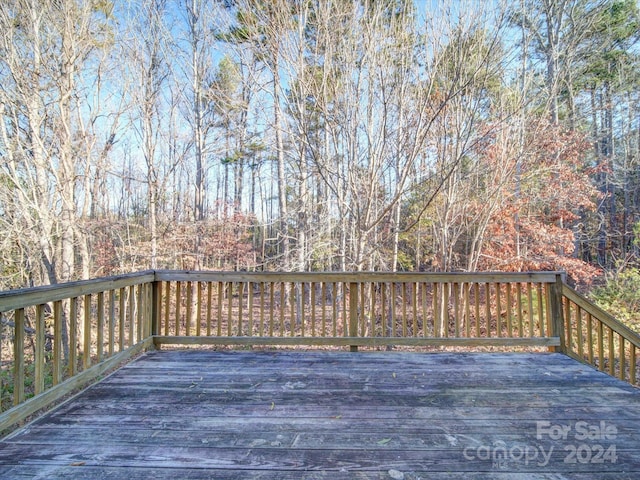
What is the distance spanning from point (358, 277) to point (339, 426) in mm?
1666

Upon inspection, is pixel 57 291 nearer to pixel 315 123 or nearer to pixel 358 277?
pixel 358 277

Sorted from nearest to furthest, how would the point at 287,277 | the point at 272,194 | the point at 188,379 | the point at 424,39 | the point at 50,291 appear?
the point at 50,291 → the point at 188,379 → the point at 287,277 → the point at 424,39 → the point at 272,194

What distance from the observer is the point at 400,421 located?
1957 mm

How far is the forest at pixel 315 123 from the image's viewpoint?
3.96 m

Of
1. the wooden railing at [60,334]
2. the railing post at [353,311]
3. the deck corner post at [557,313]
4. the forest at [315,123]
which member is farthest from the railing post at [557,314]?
the wooden railing at [60,334]

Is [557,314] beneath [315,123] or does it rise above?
beneath

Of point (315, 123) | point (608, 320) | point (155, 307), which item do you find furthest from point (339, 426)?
point (315, 123)

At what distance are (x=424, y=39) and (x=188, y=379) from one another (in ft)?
14.2

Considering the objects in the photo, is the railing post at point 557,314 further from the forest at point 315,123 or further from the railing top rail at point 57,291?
the railing top rail at point 57,291

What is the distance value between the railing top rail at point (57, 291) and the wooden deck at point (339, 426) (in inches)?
27.5

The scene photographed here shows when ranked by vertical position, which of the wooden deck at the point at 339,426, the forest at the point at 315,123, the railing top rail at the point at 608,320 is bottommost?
the wooden deck at the point at 339,426

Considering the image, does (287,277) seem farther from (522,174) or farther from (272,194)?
(272,194)

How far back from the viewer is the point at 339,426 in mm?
1896

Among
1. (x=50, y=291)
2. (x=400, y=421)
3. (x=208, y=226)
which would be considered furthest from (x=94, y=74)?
(x=400, y=421)
